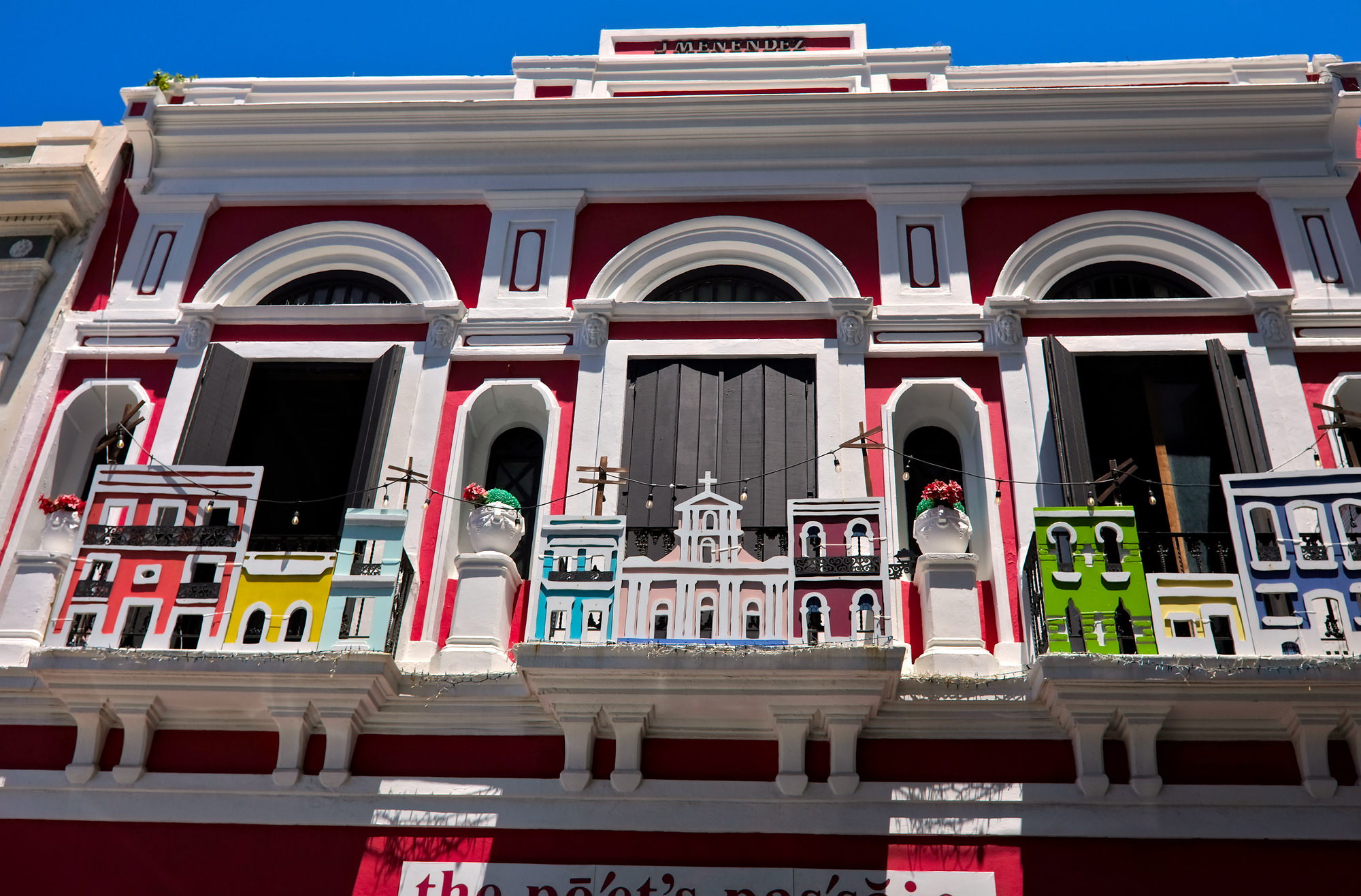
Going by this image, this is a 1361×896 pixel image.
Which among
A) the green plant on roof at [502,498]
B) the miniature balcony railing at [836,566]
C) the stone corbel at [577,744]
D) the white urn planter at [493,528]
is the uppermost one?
the green plant on roof at [502,498]

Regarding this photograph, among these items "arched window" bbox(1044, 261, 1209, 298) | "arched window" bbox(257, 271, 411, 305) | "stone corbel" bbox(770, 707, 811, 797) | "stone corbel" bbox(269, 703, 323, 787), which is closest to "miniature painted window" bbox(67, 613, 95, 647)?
"stone corbel" bbox(269, 703, 323, 787)

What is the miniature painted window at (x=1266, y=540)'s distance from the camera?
8.48 metres

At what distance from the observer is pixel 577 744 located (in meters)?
8.49

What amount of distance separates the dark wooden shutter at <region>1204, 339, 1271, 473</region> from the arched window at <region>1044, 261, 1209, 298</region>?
0.92 m

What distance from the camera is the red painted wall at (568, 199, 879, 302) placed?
11.7 metres

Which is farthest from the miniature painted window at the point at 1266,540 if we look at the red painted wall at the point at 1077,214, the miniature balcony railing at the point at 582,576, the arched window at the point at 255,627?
the arched window at the point at 255,627

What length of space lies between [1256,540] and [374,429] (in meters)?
6.81

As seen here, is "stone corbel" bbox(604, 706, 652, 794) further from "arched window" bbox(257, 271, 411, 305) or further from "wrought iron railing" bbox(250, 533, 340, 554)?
"arched window" bbox(257, 271, 411, 305)

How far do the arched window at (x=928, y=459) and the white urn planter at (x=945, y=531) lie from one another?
1.53 metres

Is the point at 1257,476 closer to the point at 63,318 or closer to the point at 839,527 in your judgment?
the point at 839,527

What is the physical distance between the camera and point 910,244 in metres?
11.7

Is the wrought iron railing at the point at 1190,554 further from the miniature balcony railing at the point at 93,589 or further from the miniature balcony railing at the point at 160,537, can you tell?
the miniature balcony railing at the point at 93,589

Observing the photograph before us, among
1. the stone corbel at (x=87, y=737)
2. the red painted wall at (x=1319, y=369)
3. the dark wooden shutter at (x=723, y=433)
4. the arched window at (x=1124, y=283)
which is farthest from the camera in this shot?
the arched window at (x=1124, y=283)

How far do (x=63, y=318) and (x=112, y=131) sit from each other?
7.62 ft
